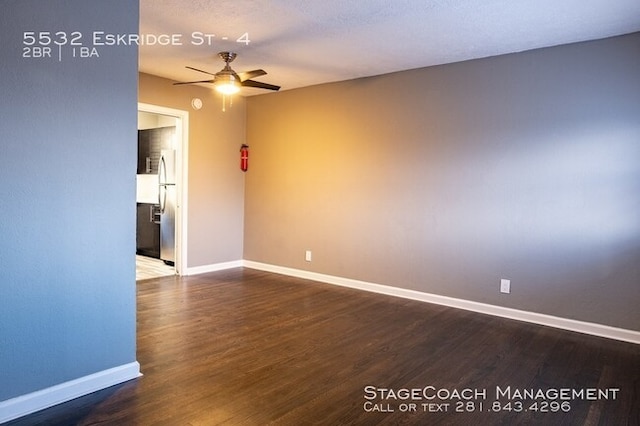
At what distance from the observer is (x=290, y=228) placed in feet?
19.5

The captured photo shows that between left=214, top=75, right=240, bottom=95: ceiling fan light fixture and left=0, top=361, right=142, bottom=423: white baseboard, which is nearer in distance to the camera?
left=0, top=361, right=142, bottom=423: white baseboard

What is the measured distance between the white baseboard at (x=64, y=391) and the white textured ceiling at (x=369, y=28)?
2540 mm

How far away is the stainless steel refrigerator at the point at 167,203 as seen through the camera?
6230 mm

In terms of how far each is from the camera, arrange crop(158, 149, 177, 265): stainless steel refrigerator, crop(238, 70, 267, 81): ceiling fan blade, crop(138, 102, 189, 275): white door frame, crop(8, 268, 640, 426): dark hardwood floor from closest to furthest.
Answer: crop(8, 268, 640, 426): dark hardwood floor
crop(238, 70, 267, 81): ceiling fan blade
crop(138, 102, 189, 275): white door frame
crop(158, 149, 177, 265): stainless steel refrigerator

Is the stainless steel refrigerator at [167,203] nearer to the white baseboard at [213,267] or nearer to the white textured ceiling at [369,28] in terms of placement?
the white baseboard at [213,267]

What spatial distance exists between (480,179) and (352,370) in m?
2.46

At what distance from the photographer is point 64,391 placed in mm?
2361

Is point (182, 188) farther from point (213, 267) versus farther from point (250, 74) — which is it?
point (250, 74)

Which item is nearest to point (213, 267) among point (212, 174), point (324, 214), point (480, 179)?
point (212, 174)

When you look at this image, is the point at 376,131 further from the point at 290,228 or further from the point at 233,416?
the point at 233,416

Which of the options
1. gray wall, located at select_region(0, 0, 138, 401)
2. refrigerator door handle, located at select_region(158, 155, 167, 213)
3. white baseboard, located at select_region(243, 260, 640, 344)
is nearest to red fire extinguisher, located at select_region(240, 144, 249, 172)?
refrigerator door handle, located at select_region(158, 155, 167, 213)

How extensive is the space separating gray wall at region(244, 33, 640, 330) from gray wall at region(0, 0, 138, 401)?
10.0 ft

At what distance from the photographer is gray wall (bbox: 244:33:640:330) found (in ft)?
11.8

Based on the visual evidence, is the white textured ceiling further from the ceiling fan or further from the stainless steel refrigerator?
the stainless steel refrigerator
